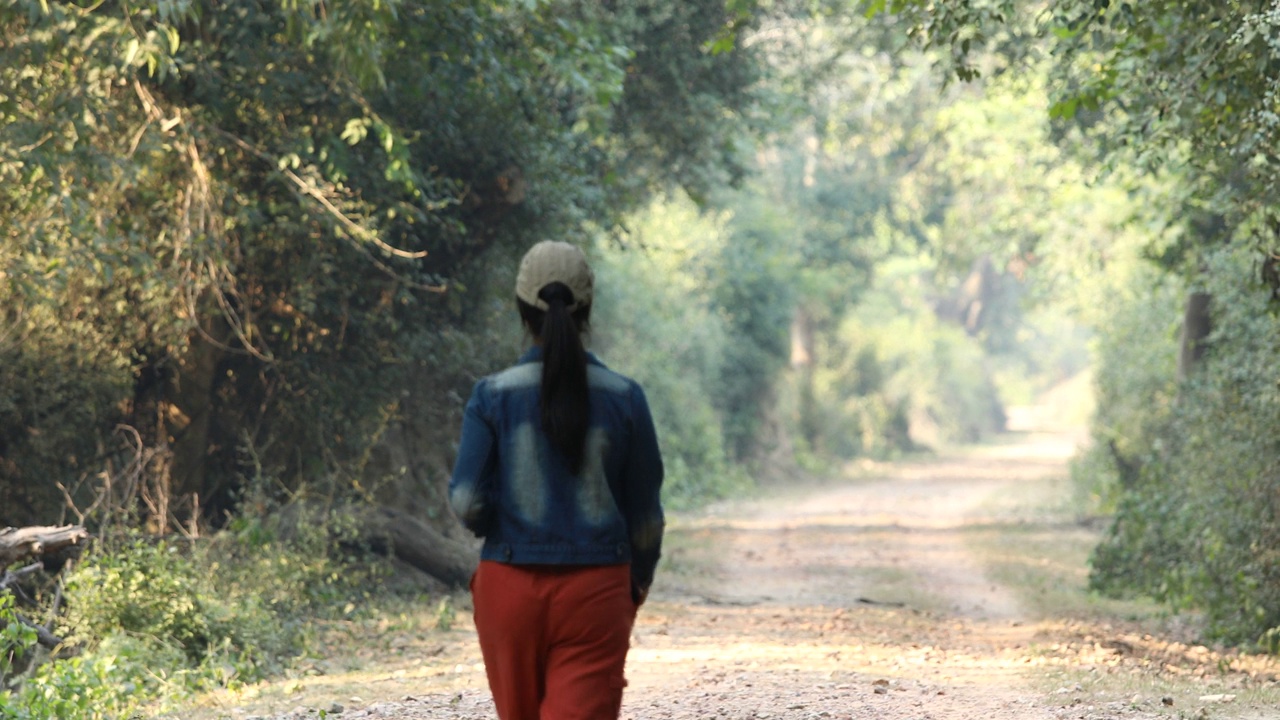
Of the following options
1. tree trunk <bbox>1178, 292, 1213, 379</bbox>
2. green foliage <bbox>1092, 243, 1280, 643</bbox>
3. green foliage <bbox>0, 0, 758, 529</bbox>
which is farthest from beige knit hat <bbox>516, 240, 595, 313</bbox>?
tree trunk <bbox>1178, 292, 1213, 379</bbox>

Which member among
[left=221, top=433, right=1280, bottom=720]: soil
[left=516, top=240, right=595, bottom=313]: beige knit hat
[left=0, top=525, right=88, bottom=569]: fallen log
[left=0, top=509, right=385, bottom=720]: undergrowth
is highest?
[left=516, top=240, right=595, bottom=313]: beige knit hat

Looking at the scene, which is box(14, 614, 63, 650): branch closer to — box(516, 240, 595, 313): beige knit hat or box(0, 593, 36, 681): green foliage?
box(0, 593, 36, 681): green foliage

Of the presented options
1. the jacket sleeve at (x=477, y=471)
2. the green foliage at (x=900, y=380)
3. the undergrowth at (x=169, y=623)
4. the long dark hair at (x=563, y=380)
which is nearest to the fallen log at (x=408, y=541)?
the undergrowth at (x=169, y=623)

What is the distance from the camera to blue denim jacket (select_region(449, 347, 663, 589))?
4.12 metres

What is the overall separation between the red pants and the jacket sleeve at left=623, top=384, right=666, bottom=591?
0.10 m

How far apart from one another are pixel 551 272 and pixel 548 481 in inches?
22.7

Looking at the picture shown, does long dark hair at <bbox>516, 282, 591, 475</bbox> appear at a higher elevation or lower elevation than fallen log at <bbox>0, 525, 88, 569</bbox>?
higher

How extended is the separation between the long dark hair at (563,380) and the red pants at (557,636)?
1.04 ft

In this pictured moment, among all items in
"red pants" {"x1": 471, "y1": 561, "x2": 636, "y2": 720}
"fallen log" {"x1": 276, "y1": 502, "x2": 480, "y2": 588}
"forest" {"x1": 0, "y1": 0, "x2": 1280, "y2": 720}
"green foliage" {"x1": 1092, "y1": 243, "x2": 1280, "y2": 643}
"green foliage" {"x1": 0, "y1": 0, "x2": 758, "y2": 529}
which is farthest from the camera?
"fallen log" {"x1": 276, "y1": 502, "x2": 480, "y2": 588}

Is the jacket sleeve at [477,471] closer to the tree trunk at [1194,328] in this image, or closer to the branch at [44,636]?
the branch at [44,636]

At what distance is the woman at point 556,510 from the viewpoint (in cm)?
411

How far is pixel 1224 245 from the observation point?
13.0m

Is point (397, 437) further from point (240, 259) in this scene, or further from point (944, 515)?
point (944, 515)

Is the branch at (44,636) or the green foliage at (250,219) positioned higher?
the green foliage at (250,219)
